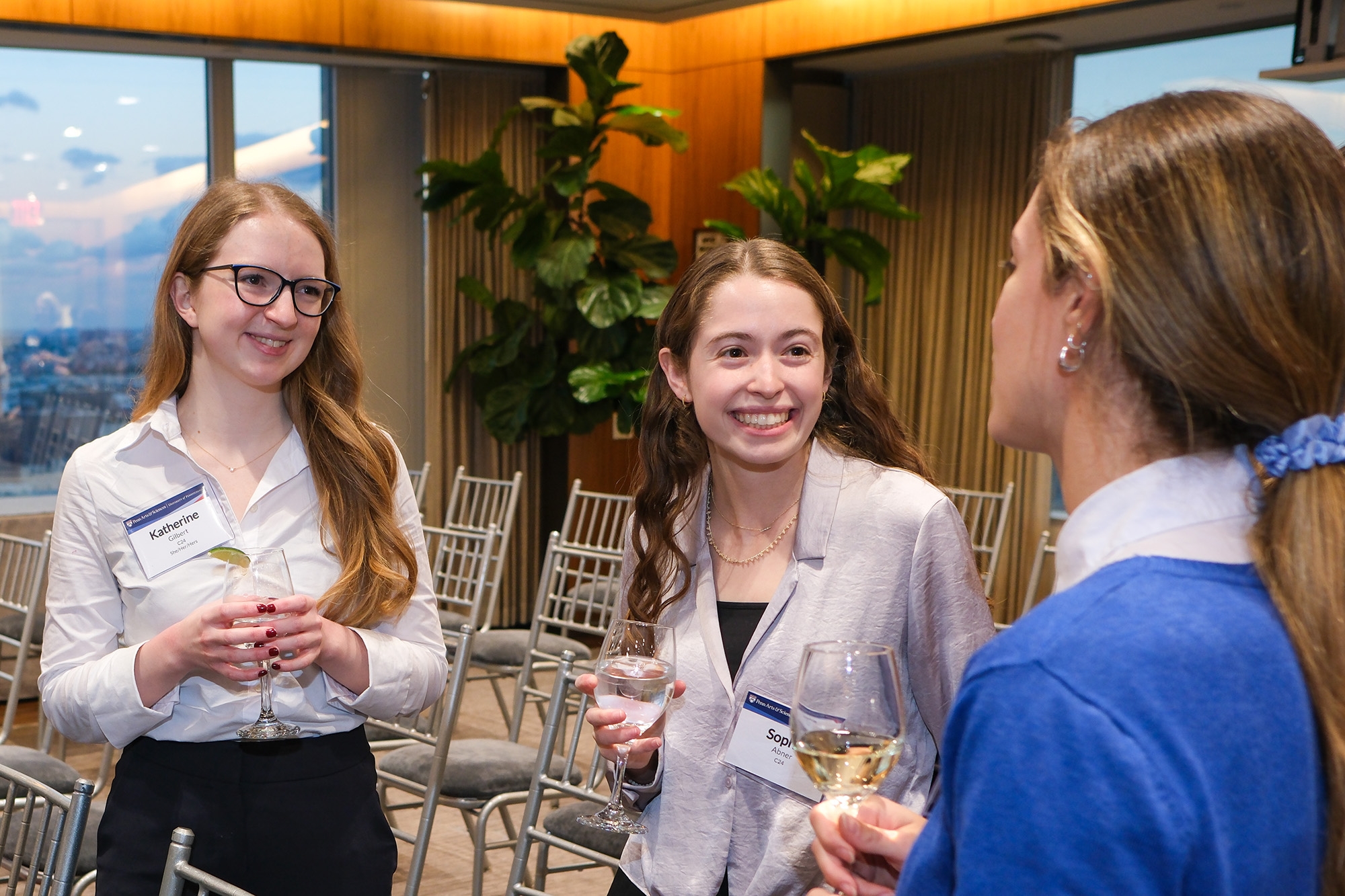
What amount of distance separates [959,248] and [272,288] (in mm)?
5111


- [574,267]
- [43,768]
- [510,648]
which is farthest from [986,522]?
[43,768]

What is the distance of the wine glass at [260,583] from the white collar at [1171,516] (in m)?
1.12

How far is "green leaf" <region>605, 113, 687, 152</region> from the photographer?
6.01 meters

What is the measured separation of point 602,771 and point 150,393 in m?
1.16

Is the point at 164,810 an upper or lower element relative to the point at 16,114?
Answer: lower

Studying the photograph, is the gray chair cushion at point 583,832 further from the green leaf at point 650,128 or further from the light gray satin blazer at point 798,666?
the green leaf at point 650,128

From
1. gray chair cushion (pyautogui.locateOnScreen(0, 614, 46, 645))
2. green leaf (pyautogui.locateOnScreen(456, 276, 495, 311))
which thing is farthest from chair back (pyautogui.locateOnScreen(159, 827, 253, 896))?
green leaf (pyautogui.locateOnScreen(456, 276, 495, 311))

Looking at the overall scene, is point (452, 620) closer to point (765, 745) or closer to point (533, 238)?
point (533, 238)

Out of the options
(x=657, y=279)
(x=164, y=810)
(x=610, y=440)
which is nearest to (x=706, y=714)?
(x=164, y=810)

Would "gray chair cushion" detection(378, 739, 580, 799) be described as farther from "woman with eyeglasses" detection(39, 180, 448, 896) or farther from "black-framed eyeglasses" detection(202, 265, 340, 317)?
"black-framed eyeglasses" detection(202, 265, 340, 317)

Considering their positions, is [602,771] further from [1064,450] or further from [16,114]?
[16,114]

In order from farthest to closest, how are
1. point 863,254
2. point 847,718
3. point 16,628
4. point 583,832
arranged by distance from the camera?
point 863,254 → point 16,628 → point 583,832 → point 847,718

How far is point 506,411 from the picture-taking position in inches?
250

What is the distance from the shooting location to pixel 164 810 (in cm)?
169
